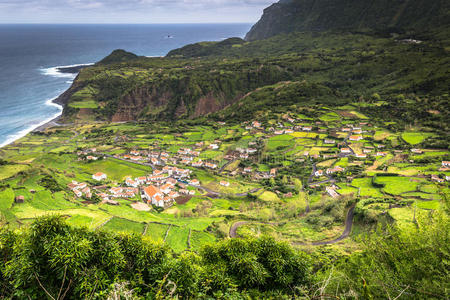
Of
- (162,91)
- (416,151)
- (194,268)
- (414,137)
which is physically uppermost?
(162,91)

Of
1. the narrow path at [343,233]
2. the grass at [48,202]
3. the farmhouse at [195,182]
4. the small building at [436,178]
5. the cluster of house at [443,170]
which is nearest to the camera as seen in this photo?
the narrow path at [343,233]

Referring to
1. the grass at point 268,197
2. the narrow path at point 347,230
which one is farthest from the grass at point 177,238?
the grass at point 268,197

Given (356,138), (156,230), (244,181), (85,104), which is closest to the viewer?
(156,230)

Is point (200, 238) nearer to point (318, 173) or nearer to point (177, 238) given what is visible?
point (177, 238)

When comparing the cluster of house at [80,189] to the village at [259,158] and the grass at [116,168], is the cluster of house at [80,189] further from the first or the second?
the grass at [116,168]

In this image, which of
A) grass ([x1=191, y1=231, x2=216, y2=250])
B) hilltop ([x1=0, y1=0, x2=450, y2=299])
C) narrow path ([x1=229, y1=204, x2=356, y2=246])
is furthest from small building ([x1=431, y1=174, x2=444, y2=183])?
grass ([x1=191, y1=231, x2=216, y2=250])

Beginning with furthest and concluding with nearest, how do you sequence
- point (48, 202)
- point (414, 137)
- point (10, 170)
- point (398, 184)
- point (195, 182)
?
1. point (414, 137)
2. point (195, 182)
3. point (398, 184)
4. point (10, 170)
5. point (48, 202)

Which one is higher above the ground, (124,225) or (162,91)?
(162,91)

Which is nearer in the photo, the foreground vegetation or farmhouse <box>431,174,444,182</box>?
the foreground vegetation

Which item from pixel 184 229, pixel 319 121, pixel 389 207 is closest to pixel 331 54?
pixel 319 121

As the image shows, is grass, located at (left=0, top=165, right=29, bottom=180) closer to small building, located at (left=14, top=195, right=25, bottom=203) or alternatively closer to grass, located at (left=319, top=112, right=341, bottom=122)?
small building, located at (left=14, top=195, right=25, bottom=203)

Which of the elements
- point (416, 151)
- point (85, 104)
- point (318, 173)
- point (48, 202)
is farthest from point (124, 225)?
point (85, 104)
